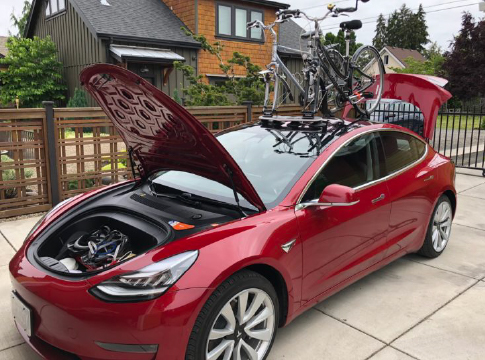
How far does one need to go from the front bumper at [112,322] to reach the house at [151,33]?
41.6ft

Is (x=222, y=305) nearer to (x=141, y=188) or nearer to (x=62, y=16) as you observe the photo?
(x=141, y=188)

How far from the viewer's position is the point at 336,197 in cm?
264

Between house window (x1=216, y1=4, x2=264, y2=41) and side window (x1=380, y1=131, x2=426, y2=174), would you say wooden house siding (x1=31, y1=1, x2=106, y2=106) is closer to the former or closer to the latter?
house window (x1=216, y1=4, x2=264, y2=41)

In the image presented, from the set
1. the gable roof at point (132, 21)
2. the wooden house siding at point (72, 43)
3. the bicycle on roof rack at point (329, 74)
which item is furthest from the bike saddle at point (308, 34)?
the wooden house siding at point (72, 43)

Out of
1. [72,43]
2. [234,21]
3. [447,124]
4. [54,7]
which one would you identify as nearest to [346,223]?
[447,124]

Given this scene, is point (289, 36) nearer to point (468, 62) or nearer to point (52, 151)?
point (468, 62)

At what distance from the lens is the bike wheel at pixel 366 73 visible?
570 centimetres

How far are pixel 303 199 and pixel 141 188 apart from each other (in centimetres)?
128

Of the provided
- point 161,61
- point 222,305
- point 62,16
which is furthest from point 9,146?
point 62,16

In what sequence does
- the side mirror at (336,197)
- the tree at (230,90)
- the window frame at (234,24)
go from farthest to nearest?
1. the window frame at (234,24)
2. the tree at (230,90)
3. the side mirror at (336,197)

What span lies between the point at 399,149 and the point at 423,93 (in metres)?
2.05

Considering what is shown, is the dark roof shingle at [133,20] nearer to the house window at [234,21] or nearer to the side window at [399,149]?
the house window at [234,21]

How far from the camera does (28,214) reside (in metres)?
5.61

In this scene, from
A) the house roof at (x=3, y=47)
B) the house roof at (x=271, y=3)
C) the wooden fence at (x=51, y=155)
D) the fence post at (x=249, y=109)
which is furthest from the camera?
the house roof at (x=3, y=47)
